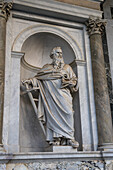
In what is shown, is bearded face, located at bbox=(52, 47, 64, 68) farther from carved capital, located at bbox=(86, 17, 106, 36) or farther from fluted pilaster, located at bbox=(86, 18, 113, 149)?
carved capital, located at bbox=(86, 17, 106, 36)

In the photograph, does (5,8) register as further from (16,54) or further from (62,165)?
(62,165)

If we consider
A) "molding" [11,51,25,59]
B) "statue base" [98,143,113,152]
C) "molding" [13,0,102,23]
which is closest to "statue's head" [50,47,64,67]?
"molding" [11,51,25,59]

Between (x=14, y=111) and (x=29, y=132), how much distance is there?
28.0 inches

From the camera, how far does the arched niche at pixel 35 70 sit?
205 inches

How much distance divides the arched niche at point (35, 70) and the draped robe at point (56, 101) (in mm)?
447

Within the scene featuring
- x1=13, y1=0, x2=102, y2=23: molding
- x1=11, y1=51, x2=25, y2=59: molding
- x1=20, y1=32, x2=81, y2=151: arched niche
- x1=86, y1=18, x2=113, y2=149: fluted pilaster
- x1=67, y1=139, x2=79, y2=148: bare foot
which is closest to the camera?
x1=67, y1=139, x2=79, y2=148: bare foot

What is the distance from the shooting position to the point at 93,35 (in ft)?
18.9

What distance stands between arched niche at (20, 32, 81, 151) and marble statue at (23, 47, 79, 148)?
0.41 meters

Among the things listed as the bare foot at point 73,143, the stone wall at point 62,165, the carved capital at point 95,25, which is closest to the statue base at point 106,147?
the stone wall at point 62,165

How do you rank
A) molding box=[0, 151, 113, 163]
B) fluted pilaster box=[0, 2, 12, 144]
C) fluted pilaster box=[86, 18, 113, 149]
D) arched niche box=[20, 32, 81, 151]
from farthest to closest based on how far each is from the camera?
arched niche box=[20, 32, 81, 151]
fluted pilaster box=[86, 18, 113, 149]
fluted pilaster box=[0, 2, 12, 144]
molding box=[0, 151, 113, 163]

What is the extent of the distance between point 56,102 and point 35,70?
4.11ft

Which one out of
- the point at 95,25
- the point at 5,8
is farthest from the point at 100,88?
the point at 5,8

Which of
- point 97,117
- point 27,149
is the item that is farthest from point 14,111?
point 97,117

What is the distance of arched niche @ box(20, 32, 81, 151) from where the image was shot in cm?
520
